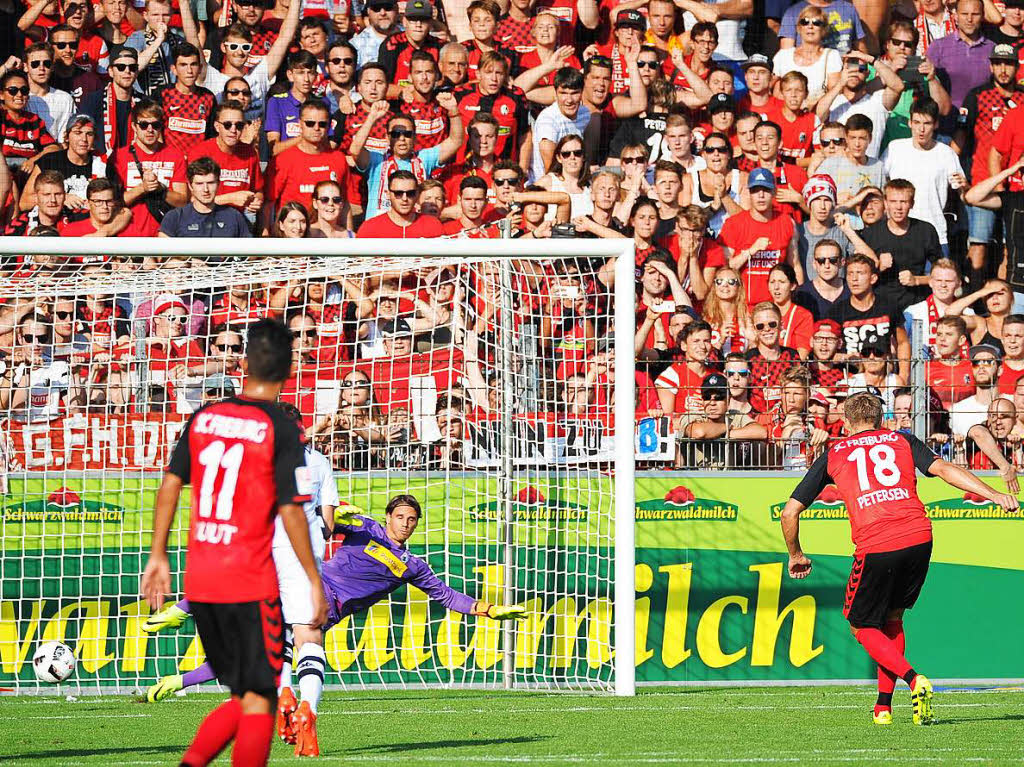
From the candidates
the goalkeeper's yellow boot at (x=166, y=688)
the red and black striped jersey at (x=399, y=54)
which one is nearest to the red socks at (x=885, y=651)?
the goalkeeper's yellow boot at (x=166, y=688)

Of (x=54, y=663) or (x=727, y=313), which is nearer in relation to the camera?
(x=54, y=663)

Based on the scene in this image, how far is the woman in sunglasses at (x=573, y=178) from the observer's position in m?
14.0

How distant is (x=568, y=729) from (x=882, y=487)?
237cm

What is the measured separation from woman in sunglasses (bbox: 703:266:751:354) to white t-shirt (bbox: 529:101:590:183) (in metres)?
2.27

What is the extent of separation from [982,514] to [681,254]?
13.0 ft

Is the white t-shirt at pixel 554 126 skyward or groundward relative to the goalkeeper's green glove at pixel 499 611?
skyward

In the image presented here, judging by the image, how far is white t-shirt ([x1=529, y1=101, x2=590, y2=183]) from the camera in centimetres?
1442

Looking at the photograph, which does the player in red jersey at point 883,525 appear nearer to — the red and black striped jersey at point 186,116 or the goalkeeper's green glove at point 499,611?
the goalkeeper's green glove at point 499,611

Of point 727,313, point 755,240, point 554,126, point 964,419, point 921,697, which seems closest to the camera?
point 921,697

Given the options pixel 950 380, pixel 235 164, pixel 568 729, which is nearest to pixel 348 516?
pixel 568 729

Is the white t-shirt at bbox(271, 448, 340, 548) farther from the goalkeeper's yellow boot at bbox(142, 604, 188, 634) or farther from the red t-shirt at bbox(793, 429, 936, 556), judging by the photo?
the red t-shirt at bbox(793, 429, 936, 556)

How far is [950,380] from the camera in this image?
1191 centimetres

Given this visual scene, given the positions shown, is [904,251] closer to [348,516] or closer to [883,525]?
[883,525]

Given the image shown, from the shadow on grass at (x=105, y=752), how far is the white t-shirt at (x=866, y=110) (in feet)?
34.0
